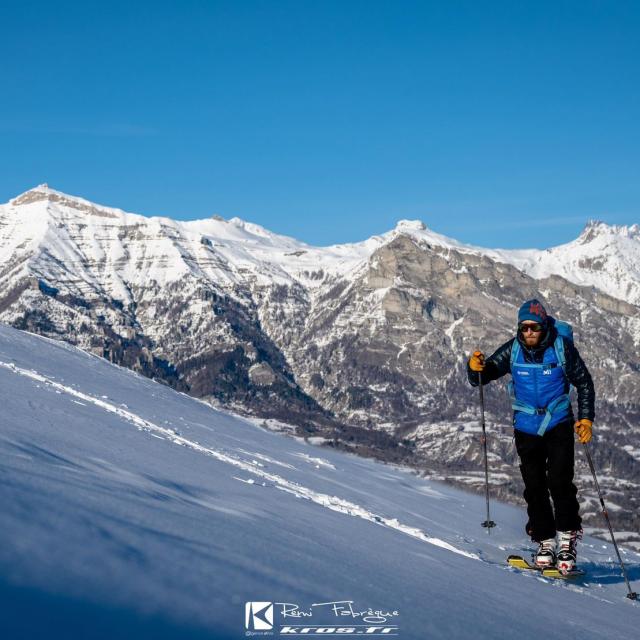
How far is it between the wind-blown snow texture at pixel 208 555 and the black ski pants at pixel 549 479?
3.43 ft

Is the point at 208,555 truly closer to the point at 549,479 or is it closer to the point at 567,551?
the point at 549,479

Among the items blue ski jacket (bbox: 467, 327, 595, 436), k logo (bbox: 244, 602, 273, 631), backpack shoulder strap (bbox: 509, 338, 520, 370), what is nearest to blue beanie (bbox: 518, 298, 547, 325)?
blue ski jacket (bbox: 467, 327, 595, 436)

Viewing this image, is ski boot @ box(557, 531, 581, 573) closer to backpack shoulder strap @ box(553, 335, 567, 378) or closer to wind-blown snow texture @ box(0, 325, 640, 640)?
wind-blown snow texture @ box(0, 325, 640, 640)

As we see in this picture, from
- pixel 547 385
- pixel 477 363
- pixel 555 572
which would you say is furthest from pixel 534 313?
pixel 555 572

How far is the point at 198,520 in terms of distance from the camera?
944 cm

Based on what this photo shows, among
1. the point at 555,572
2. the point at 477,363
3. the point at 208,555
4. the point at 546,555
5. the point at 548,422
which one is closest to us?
the point at 208,555

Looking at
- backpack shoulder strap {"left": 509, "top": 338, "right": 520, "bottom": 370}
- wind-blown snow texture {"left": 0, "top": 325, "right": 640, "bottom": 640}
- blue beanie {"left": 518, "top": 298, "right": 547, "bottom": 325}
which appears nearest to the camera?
wind-blown snow texture {"left": 0, "top": 325, "right": 640, "bottom": 640}

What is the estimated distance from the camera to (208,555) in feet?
25.2

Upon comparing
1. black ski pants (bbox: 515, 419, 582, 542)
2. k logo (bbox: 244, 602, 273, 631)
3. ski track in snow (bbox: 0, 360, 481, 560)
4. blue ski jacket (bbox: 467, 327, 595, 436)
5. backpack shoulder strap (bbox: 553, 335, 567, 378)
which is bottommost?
ski track in snow (bbox: 0, 360, 481, 560)

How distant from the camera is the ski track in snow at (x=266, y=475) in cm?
1689

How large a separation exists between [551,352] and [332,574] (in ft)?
22.3

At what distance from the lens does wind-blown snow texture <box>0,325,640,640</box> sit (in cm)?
588

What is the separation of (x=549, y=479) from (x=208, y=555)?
A: 7902 millimetres

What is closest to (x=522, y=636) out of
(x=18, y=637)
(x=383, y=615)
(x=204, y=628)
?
(x=383, y=615)
